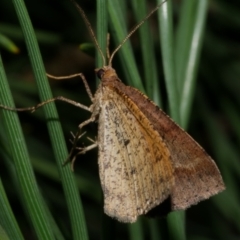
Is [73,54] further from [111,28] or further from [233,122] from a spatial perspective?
[111,28]

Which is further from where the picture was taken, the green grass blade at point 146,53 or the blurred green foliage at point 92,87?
the blurred green foliage at point 92,87

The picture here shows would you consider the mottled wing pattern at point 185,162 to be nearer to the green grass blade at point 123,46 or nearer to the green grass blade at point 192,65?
the green grass blade at point 192,65

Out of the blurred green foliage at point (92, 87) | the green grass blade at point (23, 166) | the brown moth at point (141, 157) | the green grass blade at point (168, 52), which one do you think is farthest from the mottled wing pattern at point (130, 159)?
the blurred green foliage at point (92, 87)

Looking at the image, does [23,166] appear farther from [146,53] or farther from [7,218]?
[146,53]

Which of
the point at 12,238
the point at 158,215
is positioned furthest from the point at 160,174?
the point at 12,238

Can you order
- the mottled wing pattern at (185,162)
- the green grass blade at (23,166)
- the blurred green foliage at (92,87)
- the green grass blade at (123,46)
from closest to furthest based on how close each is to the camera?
the green grass blade at (23,166)
the green grass blade at (123,46)
the mottled wing pattern at (185,162)
the blurred green foliage at (92,87)

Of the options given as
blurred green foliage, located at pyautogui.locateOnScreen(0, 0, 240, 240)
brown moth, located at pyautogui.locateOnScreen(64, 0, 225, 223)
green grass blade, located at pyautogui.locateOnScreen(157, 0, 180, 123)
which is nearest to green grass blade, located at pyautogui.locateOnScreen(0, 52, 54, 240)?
brown moth, located at pyautogui.locateOnScreen(64, 0, 225, 223)

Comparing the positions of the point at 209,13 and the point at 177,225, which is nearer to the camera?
the point at 177,225

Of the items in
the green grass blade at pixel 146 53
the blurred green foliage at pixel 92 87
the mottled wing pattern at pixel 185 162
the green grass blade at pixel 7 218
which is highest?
the blurred green foliage at pixel 92 87
